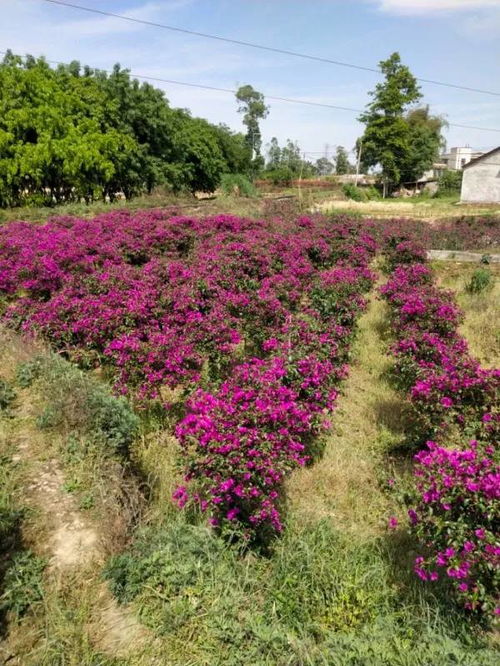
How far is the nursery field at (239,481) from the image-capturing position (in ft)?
8.27

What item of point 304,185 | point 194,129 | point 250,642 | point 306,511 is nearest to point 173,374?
point 306,511

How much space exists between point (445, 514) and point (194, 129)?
39.2m

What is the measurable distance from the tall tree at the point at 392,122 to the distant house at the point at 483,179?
28.8 ft

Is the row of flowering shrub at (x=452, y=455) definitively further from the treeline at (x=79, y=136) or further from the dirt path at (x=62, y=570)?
the treeline at (x=79, y=136)

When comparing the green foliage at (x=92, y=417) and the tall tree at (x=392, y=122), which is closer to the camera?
the green foliage at (x=92, y=417)

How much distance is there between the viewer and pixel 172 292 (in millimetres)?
Answer: 5887

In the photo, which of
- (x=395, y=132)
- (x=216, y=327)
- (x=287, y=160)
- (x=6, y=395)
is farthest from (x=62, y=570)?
(x=287, y=160)

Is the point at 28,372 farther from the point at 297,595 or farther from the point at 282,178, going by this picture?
the point at 282,178

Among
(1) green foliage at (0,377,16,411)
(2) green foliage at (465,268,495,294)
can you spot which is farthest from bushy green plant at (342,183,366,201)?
(1) green foliage at (0,377,16,411)

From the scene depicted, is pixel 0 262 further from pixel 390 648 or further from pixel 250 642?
pixel 390 648

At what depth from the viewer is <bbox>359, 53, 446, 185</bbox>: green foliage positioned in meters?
42.8

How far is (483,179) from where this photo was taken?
115ft

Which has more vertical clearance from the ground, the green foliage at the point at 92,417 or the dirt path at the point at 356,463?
the green foliage at the point at 92,417

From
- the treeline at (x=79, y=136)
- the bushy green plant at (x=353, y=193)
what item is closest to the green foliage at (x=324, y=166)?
the bushy green plant at (x=353, y=193)
